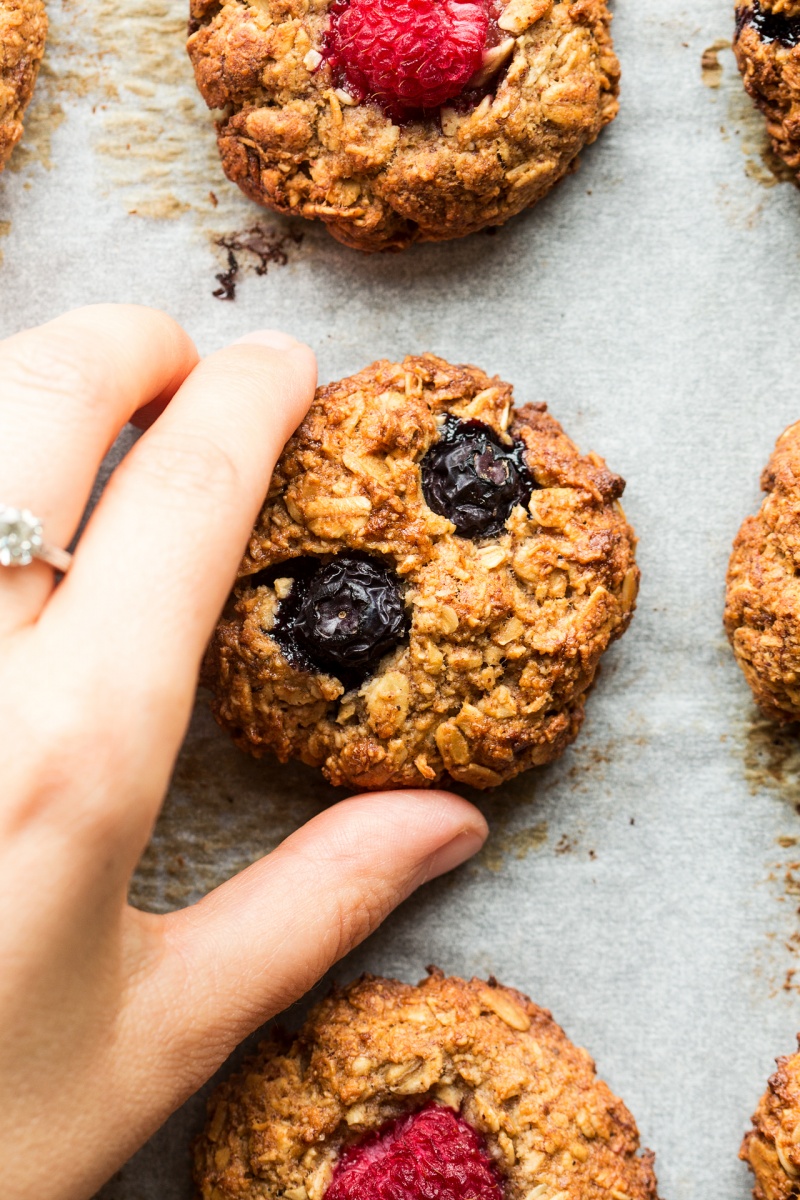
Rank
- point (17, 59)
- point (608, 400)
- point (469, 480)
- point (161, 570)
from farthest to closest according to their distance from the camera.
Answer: point (608, 400) → point (17, 59) → point (469, 480) → point (161, 570)

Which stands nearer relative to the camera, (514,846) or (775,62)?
(775,62)

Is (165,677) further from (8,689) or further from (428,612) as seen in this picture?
(428,612)

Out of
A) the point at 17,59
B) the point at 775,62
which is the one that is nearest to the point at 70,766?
the point at 17,59

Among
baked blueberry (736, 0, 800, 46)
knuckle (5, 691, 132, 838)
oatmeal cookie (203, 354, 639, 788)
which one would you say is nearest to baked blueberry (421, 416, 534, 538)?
oatmeal cookie (203, 354, 639, 788)

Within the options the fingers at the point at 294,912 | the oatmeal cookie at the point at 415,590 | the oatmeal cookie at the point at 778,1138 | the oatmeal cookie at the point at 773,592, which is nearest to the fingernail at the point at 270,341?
the oatmeal cookie at the point at 415,590

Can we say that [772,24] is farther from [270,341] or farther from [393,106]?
[270,341]

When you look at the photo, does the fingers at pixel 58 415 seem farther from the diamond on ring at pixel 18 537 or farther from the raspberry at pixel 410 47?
the raspberry at pixel 410 47

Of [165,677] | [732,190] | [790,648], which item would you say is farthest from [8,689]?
[732,190]
